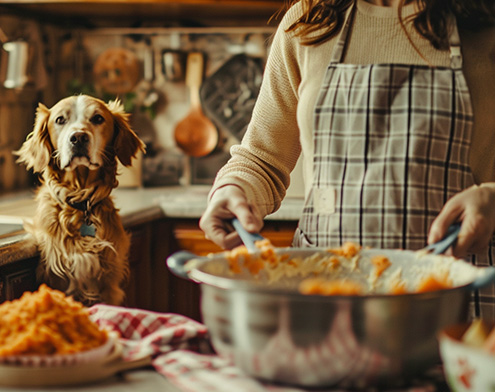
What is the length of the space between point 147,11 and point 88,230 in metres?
1.54

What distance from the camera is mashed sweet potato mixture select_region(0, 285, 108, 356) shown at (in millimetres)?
704

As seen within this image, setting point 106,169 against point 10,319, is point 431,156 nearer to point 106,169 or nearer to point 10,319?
point 10,319

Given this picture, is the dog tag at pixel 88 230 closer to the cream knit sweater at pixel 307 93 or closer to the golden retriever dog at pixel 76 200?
the golden retriever dog at pixel 76 200

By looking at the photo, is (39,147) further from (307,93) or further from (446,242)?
(446,242)

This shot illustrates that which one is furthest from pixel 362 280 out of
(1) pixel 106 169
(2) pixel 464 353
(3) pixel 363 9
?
(1) pixel 106 169

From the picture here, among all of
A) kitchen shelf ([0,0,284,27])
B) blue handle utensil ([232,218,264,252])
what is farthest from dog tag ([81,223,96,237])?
kitchen shelf ([0,0,284,27])

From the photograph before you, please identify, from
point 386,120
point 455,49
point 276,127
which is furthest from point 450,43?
point 276,127

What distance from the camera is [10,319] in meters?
0.74

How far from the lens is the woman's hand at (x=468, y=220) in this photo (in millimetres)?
824

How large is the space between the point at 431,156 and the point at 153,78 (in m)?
2.12

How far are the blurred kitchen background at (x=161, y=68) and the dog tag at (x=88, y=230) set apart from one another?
4.34ft

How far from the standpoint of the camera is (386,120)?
44.8 inches

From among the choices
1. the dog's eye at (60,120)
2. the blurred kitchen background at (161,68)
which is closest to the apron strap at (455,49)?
the dog's eye at (60,120)

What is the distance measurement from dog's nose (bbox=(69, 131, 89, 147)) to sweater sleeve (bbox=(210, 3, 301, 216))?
16.6 inches
